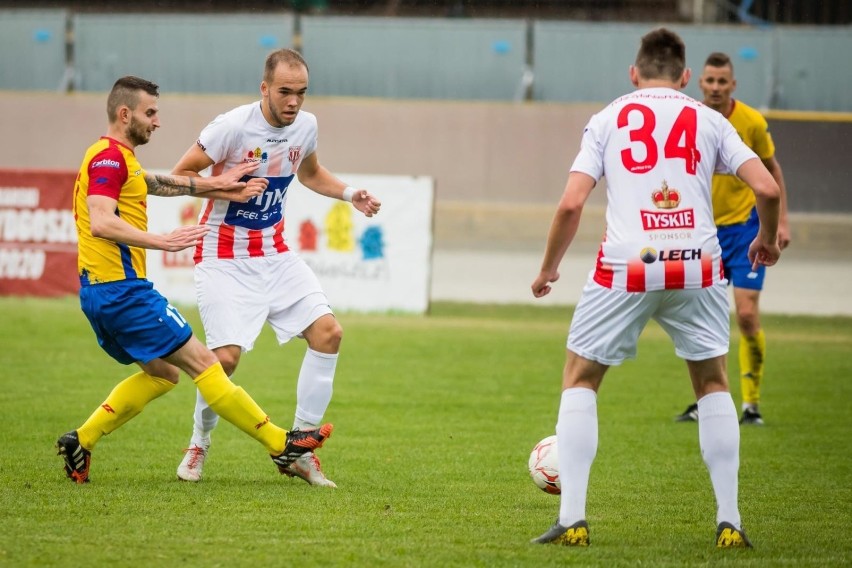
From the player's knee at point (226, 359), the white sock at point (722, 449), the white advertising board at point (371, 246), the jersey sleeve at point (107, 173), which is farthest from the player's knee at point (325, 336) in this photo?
the white advertising board at point (371, 246)

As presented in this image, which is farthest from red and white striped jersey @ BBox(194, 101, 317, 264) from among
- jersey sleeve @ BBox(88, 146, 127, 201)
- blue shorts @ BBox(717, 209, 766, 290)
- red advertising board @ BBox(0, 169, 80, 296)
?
red advertising board @ BBox(0, 169, 80, 296)

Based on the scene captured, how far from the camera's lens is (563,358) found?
1267 centimetres

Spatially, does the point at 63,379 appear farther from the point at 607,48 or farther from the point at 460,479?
the point at 607,48

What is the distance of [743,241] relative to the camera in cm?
924

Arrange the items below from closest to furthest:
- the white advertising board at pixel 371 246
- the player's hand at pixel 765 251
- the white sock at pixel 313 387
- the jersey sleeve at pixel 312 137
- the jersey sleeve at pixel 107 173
→ 1. the player's hand at pixel 765 251
2. the jersey sleeve at pixel 107 173
3. the white sock at pixel 313 387
4. the jersey sleeve at pixel 312 137
5. the white advertising board at pixel 371 246

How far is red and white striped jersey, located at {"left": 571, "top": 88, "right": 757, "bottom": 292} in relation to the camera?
194 inches

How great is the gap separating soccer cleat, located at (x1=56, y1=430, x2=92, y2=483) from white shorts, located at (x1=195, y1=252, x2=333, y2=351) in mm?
850

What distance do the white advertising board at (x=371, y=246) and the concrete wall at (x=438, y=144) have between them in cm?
564

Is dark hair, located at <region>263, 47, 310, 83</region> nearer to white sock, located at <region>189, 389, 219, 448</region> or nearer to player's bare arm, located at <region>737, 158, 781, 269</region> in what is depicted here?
white sock, located at <region>189, 389, 219, 448</region>

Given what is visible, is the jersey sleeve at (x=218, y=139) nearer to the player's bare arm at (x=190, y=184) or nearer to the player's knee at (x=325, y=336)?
the player's bare arm at (x=190, y=184)

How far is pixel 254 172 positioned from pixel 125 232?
3.31 feet

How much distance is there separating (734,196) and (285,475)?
4391mm

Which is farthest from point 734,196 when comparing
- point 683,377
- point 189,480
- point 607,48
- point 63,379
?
point 607,48

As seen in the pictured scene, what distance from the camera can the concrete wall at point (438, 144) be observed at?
22438 mm
